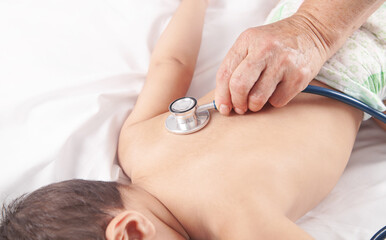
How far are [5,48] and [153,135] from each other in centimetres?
70

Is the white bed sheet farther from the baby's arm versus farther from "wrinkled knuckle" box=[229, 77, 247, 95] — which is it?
"wrinkled knuckle" box=[229, 77, 247, 95]

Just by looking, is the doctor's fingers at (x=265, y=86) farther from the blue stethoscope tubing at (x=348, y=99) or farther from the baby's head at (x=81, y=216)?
the baby's head at (x=81, y=216)

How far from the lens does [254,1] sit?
4.96 ft

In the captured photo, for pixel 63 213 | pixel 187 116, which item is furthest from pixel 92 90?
pixel 63 213

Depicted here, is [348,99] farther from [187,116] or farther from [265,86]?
[187,116]

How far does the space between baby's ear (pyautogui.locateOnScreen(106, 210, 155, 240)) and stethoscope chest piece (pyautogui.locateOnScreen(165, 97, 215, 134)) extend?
27cm

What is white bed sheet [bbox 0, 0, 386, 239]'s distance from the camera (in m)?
1.09

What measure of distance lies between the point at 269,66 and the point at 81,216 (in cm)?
54

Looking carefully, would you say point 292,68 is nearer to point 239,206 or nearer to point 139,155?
point 239,206

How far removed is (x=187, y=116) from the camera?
3.13 feet

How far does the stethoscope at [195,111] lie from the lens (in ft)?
3.09

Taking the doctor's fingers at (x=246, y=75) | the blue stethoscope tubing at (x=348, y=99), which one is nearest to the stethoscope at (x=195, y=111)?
the blue stethoscope tubing at (x=348, y=99)

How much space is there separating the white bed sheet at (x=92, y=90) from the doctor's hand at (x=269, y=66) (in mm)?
387

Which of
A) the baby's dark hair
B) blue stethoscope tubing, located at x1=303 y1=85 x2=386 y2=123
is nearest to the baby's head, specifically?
the baby's dark hair
